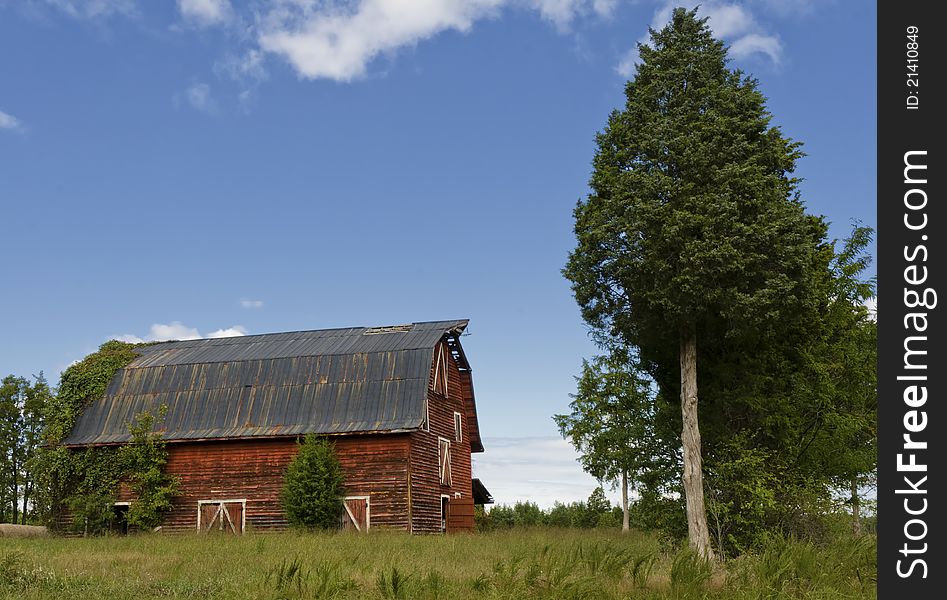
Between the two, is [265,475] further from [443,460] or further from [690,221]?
[690,221]

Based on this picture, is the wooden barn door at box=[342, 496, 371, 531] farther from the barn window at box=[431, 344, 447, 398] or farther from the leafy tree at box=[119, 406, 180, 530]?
the leafy tree at box=[119, 406, 180, 530]

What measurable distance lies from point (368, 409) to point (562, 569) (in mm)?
19170

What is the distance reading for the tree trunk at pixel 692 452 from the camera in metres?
19.3

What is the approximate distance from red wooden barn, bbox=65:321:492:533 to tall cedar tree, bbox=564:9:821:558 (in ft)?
41.0

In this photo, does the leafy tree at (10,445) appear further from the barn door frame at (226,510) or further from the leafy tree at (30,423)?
the barn door frame at (226,510)

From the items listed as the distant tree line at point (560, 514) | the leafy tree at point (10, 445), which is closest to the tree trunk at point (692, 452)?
the distant tree line at point (560, 514)

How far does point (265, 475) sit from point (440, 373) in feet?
26.7

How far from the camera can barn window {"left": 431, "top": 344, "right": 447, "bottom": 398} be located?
3428 centimetres

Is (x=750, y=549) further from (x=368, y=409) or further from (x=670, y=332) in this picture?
(x=368, y=409)

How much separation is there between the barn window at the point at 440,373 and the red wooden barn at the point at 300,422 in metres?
0.08

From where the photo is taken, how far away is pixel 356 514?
101ft

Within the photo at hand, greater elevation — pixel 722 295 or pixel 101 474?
pixel 722 295

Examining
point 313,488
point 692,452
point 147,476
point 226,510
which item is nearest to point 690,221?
point 692,452
